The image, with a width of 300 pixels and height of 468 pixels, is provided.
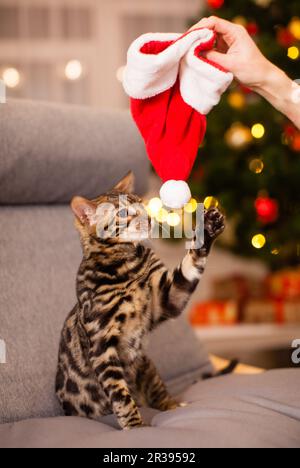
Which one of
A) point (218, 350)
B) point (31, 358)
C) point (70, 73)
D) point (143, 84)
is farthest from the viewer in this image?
point (70, 73)

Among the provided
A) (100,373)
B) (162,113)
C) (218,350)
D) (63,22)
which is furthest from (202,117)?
(63,22)

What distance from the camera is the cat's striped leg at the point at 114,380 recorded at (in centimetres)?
90

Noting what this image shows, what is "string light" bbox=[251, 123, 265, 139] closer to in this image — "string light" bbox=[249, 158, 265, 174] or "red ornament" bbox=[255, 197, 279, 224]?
"string light" bbox=[249, 158, 265, 174]

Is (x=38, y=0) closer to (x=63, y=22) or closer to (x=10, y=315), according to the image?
(x=63, y=22)

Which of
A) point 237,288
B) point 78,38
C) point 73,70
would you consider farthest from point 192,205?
point 78,38

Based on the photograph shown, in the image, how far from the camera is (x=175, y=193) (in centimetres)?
95

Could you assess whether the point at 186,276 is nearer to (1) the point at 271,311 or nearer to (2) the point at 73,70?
(1) the point at 271,311

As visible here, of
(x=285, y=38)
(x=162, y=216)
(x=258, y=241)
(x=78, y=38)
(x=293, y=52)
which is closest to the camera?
(x=162, y=216)

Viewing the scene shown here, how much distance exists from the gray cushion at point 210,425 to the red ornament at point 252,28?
198 cm

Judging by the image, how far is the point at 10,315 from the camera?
1126 mm

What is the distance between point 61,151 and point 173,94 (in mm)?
366

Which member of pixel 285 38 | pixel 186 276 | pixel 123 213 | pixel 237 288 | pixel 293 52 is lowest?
pixel 237 288

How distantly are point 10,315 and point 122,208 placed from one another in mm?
333

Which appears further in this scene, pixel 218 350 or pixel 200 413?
pixel 218 350
